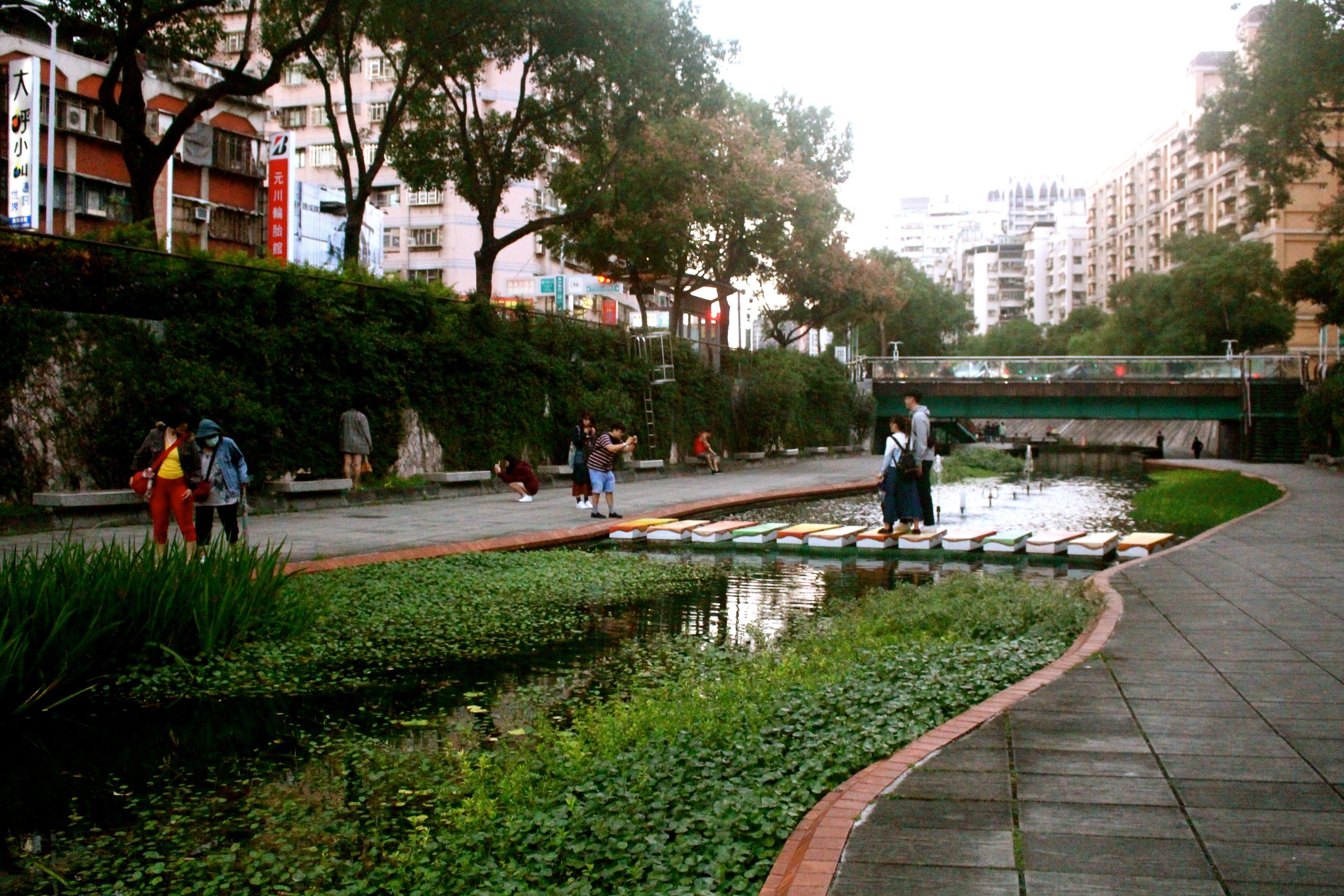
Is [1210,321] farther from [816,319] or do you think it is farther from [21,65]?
[21,65]

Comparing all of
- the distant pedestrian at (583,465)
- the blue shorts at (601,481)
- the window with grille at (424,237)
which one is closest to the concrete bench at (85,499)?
the blue shorts at (601,481)

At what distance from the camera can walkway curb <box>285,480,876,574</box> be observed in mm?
12625

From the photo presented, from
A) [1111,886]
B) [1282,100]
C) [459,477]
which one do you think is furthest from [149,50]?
[1282,100]

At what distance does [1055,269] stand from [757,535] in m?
150

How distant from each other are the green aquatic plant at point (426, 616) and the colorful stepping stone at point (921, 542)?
9.21ft

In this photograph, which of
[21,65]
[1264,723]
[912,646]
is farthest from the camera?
[21,65]

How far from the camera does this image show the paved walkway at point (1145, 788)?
378 cm

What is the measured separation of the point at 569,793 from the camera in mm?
4770

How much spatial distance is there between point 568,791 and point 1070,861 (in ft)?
6.46

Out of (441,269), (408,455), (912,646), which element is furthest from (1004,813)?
(441,269)

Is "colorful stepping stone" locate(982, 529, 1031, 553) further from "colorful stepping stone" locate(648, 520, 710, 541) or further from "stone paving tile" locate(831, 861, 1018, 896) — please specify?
"stone paving tile" locate(831, 861, 1018, 896)

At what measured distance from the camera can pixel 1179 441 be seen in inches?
3140

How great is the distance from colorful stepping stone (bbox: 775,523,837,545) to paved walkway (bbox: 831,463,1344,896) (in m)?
7.37

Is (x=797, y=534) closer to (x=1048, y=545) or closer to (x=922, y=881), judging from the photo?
(x=1048, y=545)
